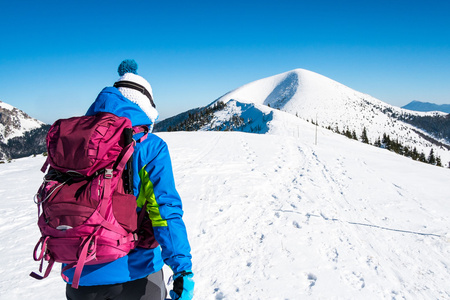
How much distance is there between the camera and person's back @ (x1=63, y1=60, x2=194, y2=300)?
5.46 ft

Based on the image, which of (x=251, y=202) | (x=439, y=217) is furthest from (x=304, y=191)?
(x=439, y=217)

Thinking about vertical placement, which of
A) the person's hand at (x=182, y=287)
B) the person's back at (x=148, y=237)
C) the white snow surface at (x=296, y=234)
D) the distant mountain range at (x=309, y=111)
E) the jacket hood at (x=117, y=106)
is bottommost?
the white snow surface at (x=296, y=234)

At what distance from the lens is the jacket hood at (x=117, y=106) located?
→ 1.71 m

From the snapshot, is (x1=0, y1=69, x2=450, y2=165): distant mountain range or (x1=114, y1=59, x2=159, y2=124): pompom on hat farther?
(x1=0, y1=69, x2=450, y2=165): distant mountain range

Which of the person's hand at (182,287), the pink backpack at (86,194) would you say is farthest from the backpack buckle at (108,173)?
the person's hand at (182,287)

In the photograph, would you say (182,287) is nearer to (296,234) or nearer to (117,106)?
(117,106)

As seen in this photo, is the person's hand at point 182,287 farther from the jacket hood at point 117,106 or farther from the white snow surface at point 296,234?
the white snow surface at point 296,234

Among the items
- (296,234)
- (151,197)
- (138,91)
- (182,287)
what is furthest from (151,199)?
(296,234)

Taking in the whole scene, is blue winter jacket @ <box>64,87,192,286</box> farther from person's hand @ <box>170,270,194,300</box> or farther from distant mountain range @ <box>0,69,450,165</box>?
distant mountain range @ <box>0,69,450,165</box>

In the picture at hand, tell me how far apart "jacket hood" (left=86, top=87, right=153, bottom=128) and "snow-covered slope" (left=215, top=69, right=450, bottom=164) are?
125m

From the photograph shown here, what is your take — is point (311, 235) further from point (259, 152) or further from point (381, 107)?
point (381, 107)

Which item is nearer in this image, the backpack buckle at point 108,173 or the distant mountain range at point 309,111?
the backpack buckle at point 108,173

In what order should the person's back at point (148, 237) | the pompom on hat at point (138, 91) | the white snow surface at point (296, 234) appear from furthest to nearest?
the white snow surface at point (296, 234) < the pompom on hat at point (138, 91) < the person's back at point (148, 237)

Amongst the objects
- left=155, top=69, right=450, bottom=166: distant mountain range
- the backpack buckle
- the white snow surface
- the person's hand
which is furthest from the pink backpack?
left=155, top=69, right=450, bottom=166: distant mountain range
